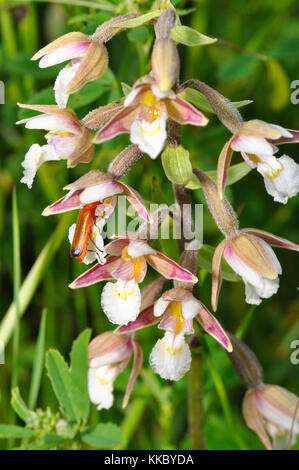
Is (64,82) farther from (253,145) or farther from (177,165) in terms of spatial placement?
(253,145)

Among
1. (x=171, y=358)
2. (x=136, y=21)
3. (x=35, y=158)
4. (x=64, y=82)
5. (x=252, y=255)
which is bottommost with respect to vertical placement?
(x=171, y=358)

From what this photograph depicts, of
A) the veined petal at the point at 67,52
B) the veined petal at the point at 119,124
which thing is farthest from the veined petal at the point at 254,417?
the veined petal at the point at 67,52

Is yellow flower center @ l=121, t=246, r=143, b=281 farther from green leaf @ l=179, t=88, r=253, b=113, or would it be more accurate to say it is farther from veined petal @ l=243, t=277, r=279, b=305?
green leaf @ l=179, t=88, r=253, b=113

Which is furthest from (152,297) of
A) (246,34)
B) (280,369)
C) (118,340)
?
(246,34)

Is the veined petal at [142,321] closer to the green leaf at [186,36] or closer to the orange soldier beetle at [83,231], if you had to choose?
the orange soldier beetle at [83,231]

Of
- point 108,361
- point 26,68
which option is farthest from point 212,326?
point 26,68

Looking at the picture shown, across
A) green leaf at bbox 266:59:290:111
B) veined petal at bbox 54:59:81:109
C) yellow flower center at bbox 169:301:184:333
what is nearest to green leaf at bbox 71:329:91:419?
yellow flower center at bbox 169:301:184:333
